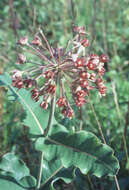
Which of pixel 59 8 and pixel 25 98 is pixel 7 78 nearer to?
pixel 25 98

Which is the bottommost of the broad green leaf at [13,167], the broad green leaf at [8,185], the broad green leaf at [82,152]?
the broad green leaf at [8,185]

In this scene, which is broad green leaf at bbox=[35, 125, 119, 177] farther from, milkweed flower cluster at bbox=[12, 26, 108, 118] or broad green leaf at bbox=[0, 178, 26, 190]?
broad green leaf at bbox=[0, 178, 26, 190]

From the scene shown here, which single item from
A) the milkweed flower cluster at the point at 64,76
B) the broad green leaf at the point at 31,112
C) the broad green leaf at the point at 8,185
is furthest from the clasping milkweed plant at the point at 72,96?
the broad green leaf at the point at 8,185

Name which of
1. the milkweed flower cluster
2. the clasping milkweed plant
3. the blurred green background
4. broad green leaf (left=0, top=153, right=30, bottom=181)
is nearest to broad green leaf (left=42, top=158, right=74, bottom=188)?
broad green leaf (left=0, top=153, right=30, bottom=181)

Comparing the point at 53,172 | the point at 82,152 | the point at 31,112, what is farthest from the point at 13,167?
the point at 82,152

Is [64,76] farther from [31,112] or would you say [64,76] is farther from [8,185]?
[8,185]

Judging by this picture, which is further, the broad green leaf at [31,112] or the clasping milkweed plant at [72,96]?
the broad green leaf at [31,112]

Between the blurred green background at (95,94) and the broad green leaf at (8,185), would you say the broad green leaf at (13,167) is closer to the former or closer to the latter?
the broad green leaf at (8,185)
